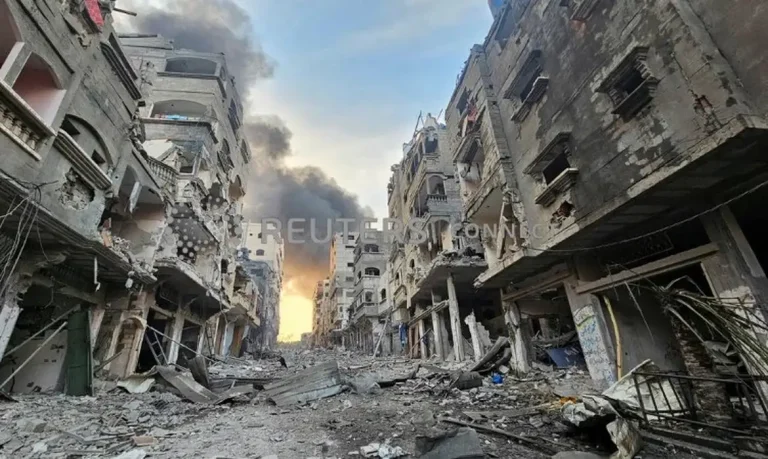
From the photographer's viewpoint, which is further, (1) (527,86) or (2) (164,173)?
(2) (164,173)

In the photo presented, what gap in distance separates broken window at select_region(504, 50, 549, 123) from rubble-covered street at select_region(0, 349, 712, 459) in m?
7.97

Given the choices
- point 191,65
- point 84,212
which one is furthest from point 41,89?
point 191,65

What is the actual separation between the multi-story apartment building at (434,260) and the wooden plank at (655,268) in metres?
7.12

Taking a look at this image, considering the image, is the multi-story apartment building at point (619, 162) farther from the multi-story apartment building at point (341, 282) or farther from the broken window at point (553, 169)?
the multi-story apartment building at point (341, 282)

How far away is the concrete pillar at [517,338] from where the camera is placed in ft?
35.9

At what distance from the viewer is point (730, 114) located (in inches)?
190

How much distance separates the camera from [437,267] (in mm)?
15461

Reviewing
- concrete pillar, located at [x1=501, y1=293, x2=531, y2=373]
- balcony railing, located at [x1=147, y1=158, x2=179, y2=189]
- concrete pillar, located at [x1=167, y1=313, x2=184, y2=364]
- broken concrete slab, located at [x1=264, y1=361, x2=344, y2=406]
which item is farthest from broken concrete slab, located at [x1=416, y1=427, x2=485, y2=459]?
concrete pillar, located at [x1=167, y1=313, x2=184, y2=364]

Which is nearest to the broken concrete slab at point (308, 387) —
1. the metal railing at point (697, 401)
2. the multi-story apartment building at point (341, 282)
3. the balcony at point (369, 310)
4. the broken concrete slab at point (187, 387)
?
the broken concrete slab at point (187, 387)

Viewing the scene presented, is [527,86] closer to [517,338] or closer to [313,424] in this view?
[517,338]

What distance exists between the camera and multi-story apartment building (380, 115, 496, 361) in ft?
52.3

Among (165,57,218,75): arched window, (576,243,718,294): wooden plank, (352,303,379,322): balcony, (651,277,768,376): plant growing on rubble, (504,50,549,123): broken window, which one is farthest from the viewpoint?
(352,303,379,322): balcony

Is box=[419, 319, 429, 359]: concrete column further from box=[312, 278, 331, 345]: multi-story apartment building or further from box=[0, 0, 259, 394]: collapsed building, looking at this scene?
box=[312, 278, 331, 345]: multi-story apartment building

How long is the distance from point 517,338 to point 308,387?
7.15 metres
